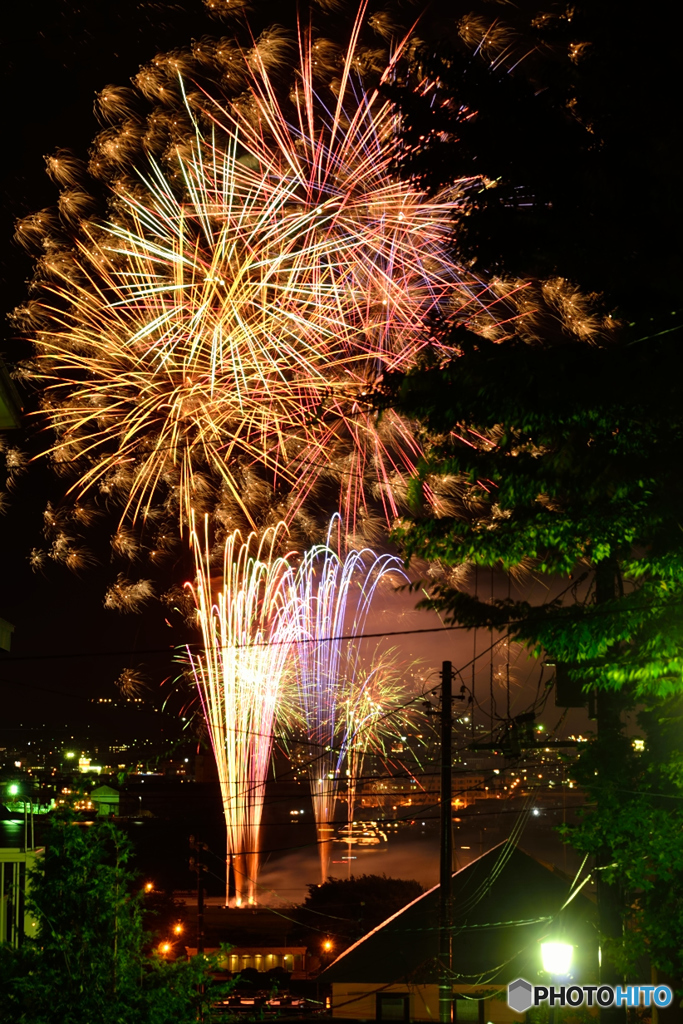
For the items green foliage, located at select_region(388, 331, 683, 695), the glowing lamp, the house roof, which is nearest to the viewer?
green foliage, located at select_region(388, 331, 683, 695)

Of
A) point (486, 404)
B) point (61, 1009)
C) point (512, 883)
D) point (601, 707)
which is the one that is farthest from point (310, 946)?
point (486, 404)

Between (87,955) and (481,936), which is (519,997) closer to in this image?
(481,936)

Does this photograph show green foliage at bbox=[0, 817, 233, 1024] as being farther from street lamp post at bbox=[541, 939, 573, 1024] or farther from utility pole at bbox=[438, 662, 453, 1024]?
utility pole at bbox=[438, 662, 453, 1024]

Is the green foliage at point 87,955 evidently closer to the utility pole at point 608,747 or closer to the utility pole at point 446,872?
the utility pole at point 608,747

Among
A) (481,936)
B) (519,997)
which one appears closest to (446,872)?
(519,997)

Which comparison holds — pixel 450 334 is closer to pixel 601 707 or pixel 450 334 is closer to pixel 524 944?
pixel 601 707

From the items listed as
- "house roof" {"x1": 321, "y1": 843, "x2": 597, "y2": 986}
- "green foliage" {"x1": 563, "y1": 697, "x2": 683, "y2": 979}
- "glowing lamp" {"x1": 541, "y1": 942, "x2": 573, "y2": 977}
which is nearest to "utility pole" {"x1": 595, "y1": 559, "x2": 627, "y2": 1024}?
"green foliage" {"x1": 563, "y1": 697, "x2": 683, "y2": 979}

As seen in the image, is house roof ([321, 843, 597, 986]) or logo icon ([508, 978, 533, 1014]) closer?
logo icon ([508, 978, 533, 1014])
